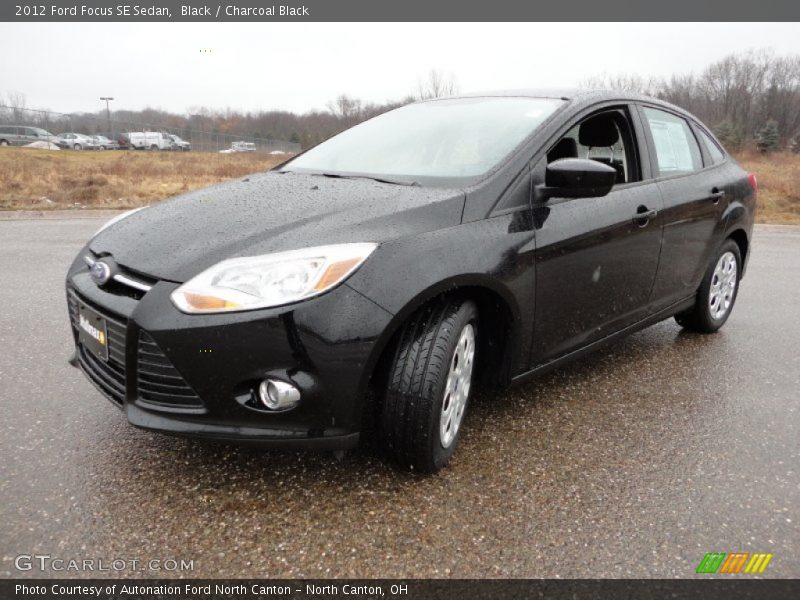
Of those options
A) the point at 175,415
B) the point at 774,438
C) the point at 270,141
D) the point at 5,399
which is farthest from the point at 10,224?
the point at 270,141

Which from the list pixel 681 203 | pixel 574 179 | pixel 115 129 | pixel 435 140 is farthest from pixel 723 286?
pixel 115 129

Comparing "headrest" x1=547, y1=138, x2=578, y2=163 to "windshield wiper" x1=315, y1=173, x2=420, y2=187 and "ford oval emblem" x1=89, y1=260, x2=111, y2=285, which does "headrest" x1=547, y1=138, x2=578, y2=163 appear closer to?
"windshield wiper" x1=315, y1=173, x2=420, y2=187

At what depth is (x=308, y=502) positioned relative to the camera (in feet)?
7.43

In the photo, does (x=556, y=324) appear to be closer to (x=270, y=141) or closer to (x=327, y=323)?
(x=327, y=323)

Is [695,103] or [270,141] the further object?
[695,103]

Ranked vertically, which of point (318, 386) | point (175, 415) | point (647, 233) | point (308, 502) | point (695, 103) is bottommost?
point (308, 502)

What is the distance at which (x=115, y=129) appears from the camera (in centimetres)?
4438

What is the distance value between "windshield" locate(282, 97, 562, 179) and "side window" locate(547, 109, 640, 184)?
0.20 meters

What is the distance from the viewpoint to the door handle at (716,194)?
3.97 m

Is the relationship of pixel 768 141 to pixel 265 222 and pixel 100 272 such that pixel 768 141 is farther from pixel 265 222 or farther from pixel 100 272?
pixel 100 272

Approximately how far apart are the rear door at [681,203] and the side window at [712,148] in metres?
0.13

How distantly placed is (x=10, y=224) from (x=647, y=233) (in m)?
9.57

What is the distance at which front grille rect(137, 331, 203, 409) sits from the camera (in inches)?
82.6

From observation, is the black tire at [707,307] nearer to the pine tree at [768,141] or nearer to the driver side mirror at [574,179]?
the driver side mirror at [574,179]
